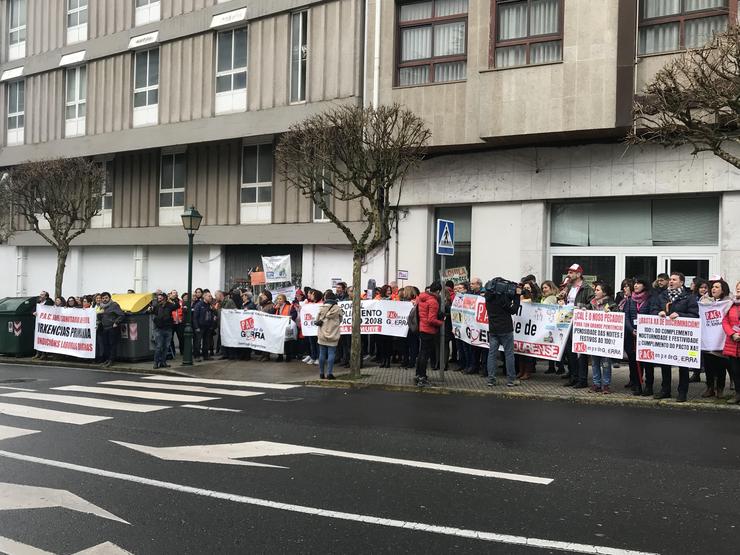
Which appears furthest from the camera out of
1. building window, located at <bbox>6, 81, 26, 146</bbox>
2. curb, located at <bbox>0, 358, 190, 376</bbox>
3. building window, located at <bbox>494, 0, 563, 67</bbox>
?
building window, located at <bbox>6, 81, 26, 146</bbox>

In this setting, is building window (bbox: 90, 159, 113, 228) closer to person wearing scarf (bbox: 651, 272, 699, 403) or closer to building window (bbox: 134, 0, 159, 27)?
building window (bbox: 134, 0, 159, 27)

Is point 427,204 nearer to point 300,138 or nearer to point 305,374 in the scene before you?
point 300,138

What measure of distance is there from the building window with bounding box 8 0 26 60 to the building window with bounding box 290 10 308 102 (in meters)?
15.0

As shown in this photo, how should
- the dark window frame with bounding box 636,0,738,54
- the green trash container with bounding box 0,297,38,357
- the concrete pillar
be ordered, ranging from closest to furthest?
the dark window frame with bounding box 636,0,738,54
the green trash container with bounding box 0,297,38,357
the concrete pillar

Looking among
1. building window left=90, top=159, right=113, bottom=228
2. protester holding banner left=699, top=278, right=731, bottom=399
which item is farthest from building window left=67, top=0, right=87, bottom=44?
protester holding banner left=699, top=278, right=731, bottom=399

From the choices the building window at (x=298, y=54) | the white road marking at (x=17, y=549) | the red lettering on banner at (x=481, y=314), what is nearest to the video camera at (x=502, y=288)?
the red lettering on banner at (x=481, y=314)

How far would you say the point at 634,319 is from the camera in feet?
38.6

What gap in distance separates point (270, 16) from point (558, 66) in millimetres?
10228

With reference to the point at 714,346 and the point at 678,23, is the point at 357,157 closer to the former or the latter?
the point at 714,346

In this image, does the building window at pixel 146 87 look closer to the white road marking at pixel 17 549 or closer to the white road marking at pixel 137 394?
the white road marking at pixel 137 394

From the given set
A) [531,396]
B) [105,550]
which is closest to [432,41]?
[531,396]

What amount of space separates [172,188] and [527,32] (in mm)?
14212

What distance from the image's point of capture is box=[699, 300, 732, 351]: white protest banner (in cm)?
1078

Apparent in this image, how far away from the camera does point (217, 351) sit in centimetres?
1936
